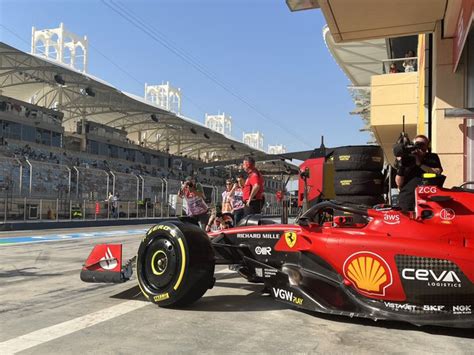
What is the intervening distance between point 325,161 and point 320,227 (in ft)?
17.7

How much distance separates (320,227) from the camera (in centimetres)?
453

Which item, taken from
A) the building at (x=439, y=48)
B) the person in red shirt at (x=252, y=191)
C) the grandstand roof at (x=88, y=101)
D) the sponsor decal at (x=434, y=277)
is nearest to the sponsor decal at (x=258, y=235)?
the sponsor decal at (x=434, y=277)

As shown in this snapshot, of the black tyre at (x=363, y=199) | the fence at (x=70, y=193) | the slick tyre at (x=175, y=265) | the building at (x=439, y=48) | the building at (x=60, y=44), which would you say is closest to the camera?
the slick tyre at (x=175, y=265)

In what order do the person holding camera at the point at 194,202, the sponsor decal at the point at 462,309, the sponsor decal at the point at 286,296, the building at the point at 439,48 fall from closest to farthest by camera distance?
1. the sponsor decal at the point at 462,309
2. the sponsor decal at the point at 286,296
3. the building at the point at 439,48
4. the person holding camera at the point at 194,202

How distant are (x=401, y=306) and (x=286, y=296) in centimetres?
103

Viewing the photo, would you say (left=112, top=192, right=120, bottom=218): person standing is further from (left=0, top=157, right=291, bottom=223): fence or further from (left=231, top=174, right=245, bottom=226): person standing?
(left=231, top=174, right=245, bottom=226): person standing

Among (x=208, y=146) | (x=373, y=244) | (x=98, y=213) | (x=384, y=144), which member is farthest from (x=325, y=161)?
(x=208, y=146)

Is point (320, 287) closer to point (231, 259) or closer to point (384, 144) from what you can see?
point (231, 259)

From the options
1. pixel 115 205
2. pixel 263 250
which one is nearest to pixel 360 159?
pixel 263 250

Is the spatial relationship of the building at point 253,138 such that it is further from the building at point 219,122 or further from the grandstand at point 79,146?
the grandstand at point 79,146

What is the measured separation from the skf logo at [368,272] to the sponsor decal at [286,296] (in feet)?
1.64

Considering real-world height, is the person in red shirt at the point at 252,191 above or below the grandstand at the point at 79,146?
below

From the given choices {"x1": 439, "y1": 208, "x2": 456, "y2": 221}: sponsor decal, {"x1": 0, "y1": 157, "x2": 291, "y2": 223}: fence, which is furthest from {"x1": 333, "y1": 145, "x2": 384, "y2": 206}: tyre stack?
{"x1": 0, "y1": 157, "x2": 291, "y2": 223}: fence

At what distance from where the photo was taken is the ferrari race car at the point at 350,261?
381 centimetres
